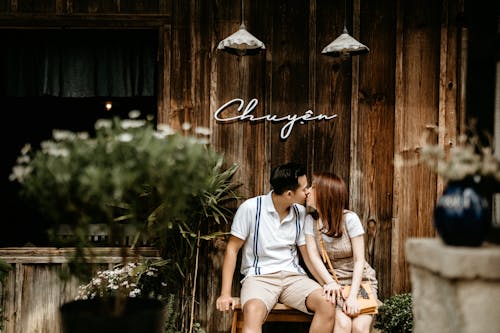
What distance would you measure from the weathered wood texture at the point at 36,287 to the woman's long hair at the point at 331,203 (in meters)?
1.61

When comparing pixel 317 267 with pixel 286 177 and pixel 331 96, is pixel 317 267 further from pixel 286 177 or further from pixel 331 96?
pixel 331 96

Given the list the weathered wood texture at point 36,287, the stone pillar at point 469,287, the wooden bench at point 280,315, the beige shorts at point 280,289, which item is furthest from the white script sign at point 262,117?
the stone pillar at point 469,287

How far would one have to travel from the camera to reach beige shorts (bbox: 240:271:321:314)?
4.46 meters

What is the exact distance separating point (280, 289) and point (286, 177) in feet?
3.11

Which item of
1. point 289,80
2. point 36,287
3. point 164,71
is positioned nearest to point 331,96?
point 289,80

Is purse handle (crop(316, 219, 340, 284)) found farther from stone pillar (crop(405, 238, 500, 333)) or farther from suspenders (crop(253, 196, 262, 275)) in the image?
stone pillar (crop(405, 238, 500, 333))

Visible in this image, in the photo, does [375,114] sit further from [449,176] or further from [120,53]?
[120,53]

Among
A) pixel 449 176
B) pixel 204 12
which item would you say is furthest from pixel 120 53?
pixel 449 176

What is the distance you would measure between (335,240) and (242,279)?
0.98 metres

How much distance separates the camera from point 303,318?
Answer: 4.58 m

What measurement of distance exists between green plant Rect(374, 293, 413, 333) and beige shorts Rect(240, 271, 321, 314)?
622 millimetres

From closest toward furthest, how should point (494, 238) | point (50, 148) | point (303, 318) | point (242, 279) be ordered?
point (50, 148), point (494, 238), point (303, 318), point (242, 279)

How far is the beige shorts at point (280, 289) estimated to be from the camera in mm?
4461

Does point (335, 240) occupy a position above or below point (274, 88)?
below
